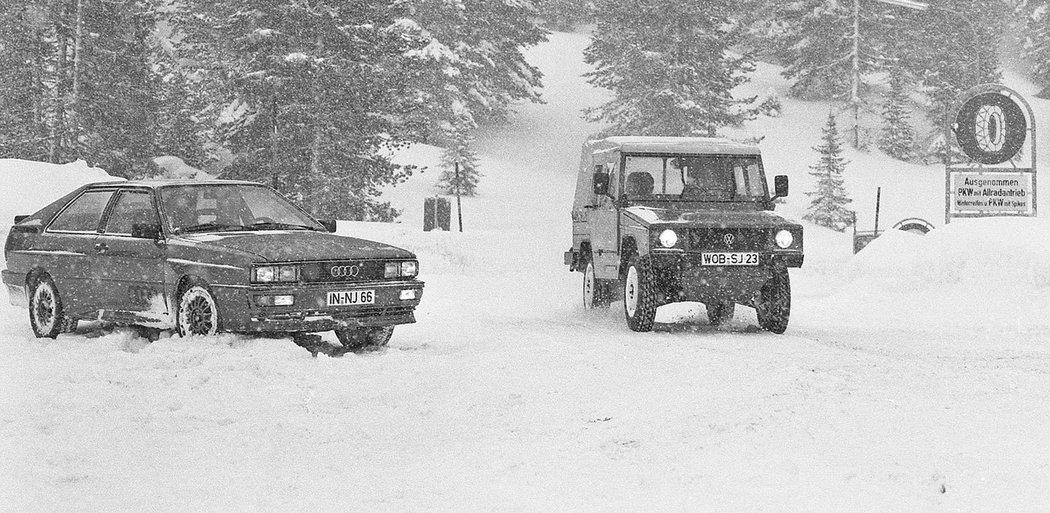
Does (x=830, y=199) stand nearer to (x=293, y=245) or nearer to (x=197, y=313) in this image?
(x=293, y=245)

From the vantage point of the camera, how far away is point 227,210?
33.8ft

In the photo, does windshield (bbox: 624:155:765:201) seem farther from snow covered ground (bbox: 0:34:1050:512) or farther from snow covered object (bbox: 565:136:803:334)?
snow covered ground (bbox: 0:34:1050:512)

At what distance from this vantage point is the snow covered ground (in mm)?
5203

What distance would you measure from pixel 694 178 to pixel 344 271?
4.84 meters

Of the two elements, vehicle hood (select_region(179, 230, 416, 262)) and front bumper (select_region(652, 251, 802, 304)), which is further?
front bumper (select_region(652, 251, 802, 304))

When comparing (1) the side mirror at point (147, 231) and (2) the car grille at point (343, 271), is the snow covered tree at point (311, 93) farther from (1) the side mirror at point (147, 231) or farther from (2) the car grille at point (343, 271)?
(2) the car grille at point (343, 271)

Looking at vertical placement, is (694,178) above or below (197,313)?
above

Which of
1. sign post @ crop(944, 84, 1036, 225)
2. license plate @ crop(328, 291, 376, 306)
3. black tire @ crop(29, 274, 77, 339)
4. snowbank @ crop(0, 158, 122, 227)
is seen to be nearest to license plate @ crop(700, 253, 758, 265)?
license plate @ crop(328, 291, 376, 306)

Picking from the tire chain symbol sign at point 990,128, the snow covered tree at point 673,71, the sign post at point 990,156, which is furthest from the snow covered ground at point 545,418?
the snow covered tree at point 673,71

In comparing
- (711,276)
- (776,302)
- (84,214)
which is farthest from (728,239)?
(84,214)

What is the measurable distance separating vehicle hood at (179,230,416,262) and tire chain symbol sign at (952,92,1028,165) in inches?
514

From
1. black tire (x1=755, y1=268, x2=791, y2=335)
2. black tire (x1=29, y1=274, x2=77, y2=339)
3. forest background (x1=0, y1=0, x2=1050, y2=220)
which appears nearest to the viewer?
black tire (x1=29, y1=274, x2=77, y2=339)

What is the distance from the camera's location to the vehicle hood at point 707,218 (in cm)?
1153

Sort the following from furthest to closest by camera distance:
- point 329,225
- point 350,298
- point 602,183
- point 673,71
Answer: point 673,71, point 602,183, point 329,225, point 350,298
